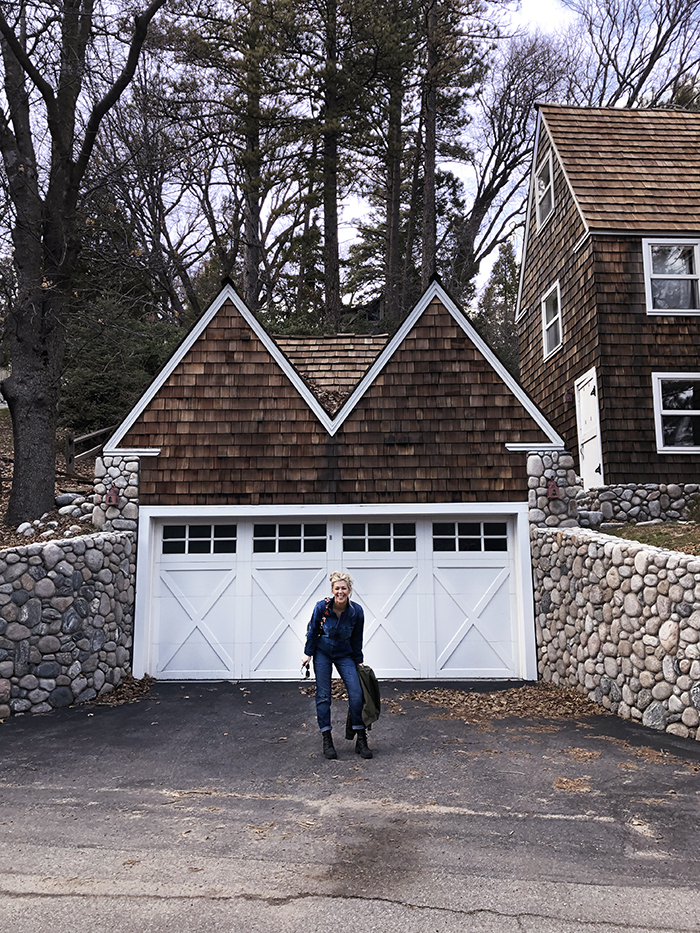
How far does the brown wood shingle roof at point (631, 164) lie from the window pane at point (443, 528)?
663 cm

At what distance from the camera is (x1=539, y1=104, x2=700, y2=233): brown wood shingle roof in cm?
1341

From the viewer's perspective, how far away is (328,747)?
20.9ft

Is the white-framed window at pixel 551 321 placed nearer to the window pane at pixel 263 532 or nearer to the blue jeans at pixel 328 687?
the window pane at pixel 263 532

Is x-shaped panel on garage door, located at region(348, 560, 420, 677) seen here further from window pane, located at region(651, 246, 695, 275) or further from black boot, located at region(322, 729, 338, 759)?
window pane, located at region(651, 246, 695, 275)

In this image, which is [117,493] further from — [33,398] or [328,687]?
[328,687]

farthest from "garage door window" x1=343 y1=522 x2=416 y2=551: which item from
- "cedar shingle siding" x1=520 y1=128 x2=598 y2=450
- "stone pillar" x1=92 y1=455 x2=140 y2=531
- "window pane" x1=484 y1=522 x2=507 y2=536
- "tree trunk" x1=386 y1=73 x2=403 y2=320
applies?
"tree trunk" x1=386 y1=73 x2=403 y2=320

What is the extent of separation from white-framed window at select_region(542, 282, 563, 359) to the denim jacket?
35.1 ft

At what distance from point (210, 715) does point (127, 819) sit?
2.98 meters

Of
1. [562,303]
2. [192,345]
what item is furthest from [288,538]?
[562,303]

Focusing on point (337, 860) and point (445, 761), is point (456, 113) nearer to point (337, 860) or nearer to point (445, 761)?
point (445, 761)

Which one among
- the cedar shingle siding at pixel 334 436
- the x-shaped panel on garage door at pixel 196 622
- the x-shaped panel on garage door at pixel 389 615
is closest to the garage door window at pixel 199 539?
the x-shaped panel on garage door at pixel 196 622

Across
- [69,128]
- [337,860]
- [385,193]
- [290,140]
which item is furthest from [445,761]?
[385,193]

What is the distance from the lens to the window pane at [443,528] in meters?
10.2

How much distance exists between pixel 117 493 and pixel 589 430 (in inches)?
341
